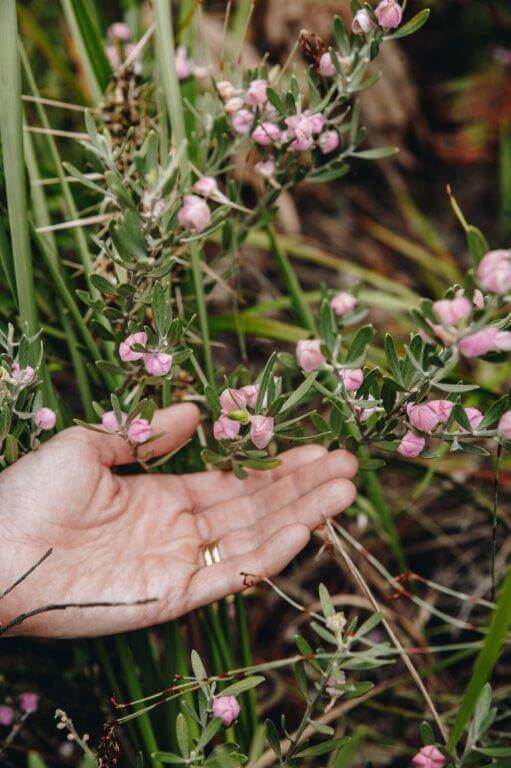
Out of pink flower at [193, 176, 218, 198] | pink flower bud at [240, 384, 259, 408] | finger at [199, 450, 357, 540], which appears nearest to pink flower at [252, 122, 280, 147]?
pink flower at [193, 176, 218, 198]

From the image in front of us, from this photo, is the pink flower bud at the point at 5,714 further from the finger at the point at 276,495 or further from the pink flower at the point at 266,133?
the pink flower at the point at 266,133

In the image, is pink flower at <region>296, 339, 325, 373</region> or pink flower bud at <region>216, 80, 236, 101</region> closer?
pink flower at <region>296, 339, 325, 373</region>

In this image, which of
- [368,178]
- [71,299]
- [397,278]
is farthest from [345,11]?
[71,299]

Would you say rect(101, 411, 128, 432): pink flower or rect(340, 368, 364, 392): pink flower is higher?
rect(101, 411, 128, 432): pink flower

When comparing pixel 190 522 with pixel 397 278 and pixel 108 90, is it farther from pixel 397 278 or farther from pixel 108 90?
pixel 397 278

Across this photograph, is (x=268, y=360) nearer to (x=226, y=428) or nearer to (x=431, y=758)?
(x=226, y=428)

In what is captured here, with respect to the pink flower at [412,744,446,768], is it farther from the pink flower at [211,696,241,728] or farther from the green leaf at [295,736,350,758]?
the pink flower at [211,696,241,728]

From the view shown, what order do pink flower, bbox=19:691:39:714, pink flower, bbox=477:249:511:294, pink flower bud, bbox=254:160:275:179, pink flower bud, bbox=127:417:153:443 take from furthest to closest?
1. pink flower, bbox=19:691:39:714
2. pink flower bud, bbox=254:160:275:179
3. pink flower bud, bbox=127:417:153:443
4. pink flower, bbox=477:249:511:294
